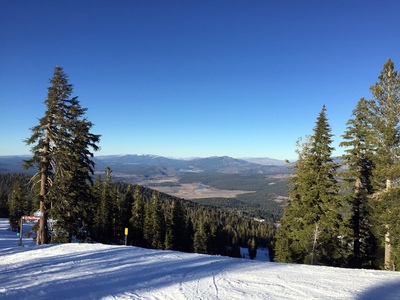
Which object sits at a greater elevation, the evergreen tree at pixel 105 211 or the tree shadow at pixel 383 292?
the tree shadow at pixel 383 292

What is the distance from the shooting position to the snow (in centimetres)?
673

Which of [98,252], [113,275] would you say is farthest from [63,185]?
[113,275]

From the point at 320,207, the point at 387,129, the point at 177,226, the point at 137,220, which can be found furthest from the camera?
the point at 177,226

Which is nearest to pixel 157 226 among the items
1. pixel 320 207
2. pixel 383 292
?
pixel 320 207

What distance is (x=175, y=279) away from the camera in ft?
25.7

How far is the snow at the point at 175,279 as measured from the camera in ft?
22.1

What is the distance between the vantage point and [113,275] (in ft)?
26.8

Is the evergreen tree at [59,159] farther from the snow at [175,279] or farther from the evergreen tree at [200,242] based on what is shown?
the evergreen tree at [200,242]

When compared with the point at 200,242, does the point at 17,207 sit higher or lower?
higher

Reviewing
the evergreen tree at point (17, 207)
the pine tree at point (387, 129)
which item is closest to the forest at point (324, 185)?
the pine tree at point (387, 129)

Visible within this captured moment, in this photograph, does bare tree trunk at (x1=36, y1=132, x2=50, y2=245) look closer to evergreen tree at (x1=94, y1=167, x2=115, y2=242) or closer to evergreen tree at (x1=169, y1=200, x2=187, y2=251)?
evergreen tree at (x1=94, y1=167, x2=115, y2=242)

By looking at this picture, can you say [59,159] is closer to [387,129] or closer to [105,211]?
[387,129]

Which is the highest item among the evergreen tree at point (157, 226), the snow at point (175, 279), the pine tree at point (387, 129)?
the pine tree at point (387, 129)

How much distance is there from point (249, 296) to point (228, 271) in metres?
2.21
